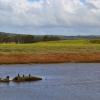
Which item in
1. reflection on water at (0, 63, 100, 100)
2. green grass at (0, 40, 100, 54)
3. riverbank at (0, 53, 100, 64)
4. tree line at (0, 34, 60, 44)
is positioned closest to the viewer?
reflection on water at (0, 63, 100, 100)

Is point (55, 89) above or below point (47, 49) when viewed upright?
below

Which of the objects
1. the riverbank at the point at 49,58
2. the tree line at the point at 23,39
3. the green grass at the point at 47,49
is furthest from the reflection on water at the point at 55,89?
the tree line at the point at 23,39

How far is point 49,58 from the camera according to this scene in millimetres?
61250

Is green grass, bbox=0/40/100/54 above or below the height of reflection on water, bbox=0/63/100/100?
above

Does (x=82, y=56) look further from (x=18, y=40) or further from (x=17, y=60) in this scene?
(x=18, y=40)

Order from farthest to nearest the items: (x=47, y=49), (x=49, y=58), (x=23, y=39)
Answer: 1. (x=23, y=39)
2. (x=47, y=49)
3. (x=49, y=58)

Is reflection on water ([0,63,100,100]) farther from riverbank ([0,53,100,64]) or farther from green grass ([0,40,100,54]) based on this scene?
green grass ([0,40,100,54])

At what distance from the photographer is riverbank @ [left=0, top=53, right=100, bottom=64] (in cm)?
5981

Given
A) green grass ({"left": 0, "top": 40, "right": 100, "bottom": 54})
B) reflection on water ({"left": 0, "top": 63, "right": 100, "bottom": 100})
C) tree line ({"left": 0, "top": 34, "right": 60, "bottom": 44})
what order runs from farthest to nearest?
tree line ({"left": 0, "top": 34, "right": 60, "bottom": 44})
green grass ({"left": 0, "top": 40, "right": 100, "bottom": 54})
reflection on water ({"left": 0, "top": 63, "right": 100, "bottom": 100})

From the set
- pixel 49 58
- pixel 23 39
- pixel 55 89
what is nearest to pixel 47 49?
pixel 49 58

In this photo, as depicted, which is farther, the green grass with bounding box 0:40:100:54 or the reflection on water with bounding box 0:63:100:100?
the green grass with bounding box 0:40:100:54

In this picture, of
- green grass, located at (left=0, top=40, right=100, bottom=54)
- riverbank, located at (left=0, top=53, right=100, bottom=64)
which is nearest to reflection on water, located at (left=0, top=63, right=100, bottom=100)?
riverbank, located at (left=0, top=53, right=100, bottom=64)

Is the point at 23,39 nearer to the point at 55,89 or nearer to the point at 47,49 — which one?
the point at 47,49

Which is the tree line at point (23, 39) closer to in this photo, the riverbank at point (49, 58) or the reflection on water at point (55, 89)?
the riverbank at point (49, 58)
